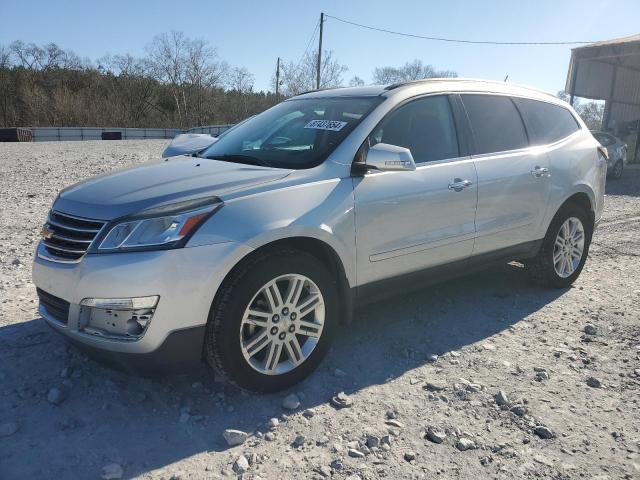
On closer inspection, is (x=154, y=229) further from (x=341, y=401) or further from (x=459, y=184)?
(x=459, y=184)

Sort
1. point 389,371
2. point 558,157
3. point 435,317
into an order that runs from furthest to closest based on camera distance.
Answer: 1. point 558,157
2. point 435,317
3. point 389,371

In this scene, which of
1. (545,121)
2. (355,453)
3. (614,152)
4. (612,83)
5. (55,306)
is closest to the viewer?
(355,453)

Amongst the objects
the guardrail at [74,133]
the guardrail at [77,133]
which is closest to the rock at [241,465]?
the guardrail at [77,133]

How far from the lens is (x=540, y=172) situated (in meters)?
4.49

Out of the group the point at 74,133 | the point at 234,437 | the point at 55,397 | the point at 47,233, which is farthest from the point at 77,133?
the point at 234,437

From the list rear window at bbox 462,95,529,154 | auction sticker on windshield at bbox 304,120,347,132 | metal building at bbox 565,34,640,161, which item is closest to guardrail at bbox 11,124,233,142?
metal building at bbox 565,34,640,161

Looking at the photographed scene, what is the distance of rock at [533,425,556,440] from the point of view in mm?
2756

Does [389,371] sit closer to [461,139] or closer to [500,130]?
[461,139]

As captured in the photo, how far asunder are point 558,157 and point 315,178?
2.64 metres

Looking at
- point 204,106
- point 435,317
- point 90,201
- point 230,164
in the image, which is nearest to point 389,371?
point 435,317

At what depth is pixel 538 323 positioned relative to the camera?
4.25 meters

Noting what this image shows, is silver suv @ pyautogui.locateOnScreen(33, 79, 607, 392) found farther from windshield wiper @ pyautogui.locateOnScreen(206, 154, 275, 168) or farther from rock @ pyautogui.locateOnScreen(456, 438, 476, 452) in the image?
rock @ pyautogui.locateOnScreen(456, 438, 476, 452)

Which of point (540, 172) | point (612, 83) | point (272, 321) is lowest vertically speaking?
point (272, 321)

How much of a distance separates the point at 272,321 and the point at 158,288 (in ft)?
2.23
